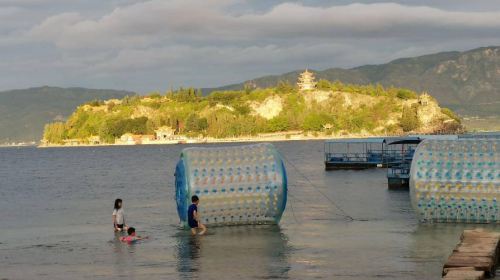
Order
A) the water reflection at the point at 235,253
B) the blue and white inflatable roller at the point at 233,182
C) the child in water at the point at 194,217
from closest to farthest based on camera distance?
the water reflection at the point at 235,253
the child in water at the point at 194,217
the blue and white inflatable roller at the point at 233,182

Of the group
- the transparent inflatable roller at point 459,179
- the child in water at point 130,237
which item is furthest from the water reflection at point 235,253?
the transparent inflatable roller at point 459,179

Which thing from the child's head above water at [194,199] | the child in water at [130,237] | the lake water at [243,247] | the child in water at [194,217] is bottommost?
the lake water at [243,247]

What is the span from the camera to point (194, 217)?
28.9m

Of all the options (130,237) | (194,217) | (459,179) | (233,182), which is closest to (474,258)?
(459,179)

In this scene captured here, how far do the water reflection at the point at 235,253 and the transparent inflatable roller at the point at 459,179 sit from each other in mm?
5761

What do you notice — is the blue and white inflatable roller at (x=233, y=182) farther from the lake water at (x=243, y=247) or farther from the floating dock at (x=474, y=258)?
the floating dock at (x=474, y=258)

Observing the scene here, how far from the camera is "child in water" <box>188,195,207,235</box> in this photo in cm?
2839

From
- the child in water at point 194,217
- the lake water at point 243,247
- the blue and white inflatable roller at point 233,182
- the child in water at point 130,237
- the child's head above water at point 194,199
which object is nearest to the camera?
the lake water at point 243,247

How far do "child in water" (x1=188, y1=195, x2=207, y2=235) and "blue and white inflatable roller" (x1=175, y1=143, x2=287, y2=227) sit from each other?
A: 1.54 feet

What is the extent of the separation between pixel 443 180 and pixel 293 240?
6098mm

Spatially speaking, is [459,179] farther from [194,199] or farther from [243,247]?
[194,199]

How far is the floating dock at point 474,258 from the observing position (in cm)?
1806

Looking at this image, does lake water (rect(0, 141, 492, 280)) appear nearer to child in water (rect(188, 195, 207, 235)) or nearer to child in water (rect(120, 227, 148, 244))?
child in water (rect(120, 227, 148, 244))

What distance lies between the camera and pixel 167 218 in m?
38.2
